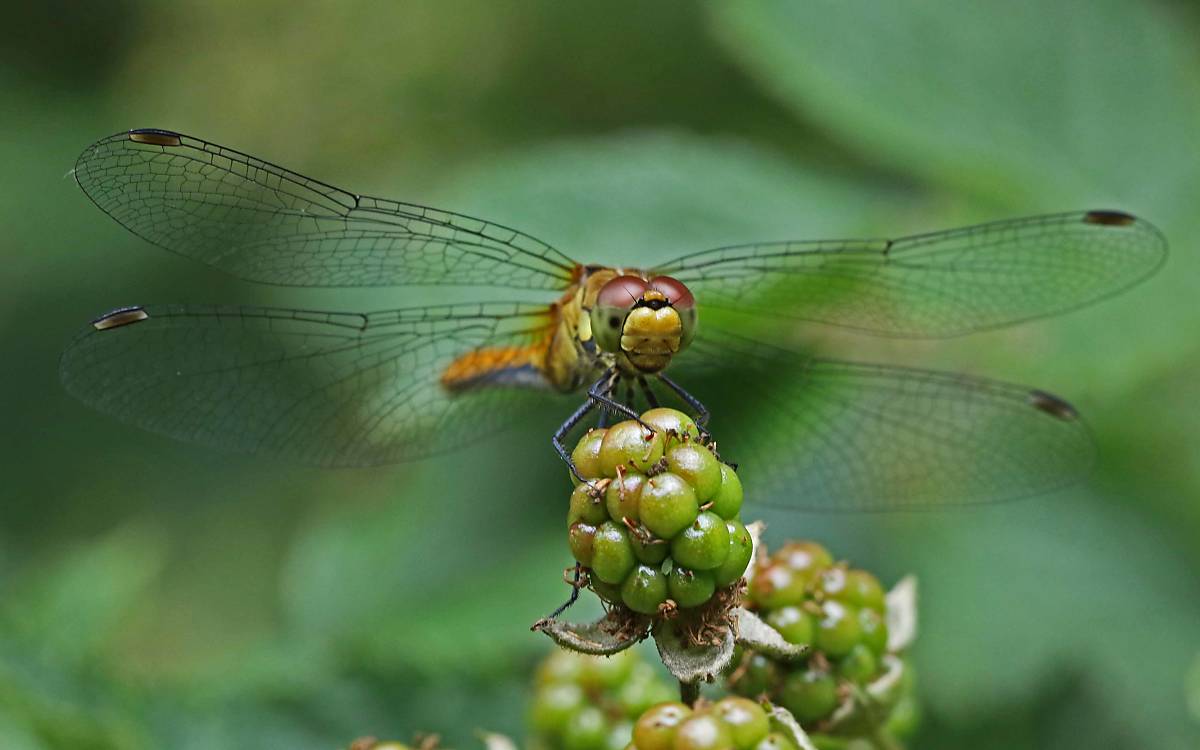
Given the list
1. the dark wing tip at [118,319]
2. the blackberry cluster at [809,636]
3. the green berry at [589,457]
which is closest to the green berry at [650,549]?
the green berry at [589,457]

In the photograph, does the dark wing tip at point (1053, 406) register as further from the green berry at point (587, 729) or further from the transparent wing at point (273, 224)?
the green berry at point (587, 729)

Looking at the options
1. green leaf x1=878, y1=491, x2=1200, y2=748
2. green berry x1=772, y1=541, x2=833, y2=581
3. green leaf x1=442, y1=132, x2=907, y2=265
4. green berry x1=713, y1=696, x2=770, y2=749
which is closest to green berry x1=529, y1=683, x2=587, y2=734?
green berry x1=772, y1=541, x2=833, y2=581

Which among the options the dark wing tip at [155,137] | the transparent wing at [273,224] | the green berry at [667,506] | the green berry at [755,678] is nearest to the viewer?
the green berry at [667,506]

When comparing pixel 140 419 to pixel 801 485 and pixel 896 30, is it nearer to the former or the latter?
pixel 801 485

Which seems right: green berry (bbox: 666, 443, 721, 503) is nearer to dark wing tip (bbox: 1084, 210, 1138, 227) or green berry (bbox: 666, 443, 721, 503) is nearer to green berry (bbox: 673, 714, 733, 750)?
green berry (bbox: 673, 714, 733, 750)

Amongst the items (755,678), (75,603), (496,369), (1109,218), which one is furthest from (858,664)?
(75,603)

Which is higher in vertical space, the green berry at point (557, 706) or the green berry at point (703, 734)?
the green berry at point (557, 706)
